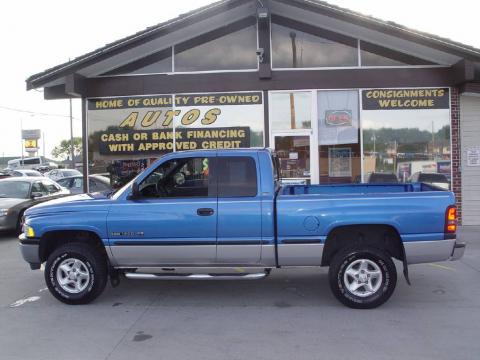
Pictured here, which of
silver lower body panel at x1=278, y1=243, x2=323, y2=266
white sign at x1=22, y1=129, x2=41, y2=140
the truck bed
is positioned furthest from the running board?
white sign at x1=22, y1=129, x2=41, y2=140

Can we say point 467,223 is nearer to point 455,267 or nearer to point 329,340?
point 455,267

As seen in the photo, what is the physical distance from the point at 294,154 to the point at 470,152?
3991 mm

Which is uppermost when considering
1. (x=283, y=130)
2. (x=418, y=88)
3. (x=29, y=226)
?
(x=418, y=88)

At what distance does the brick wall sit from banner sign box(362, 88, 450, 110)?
186mm

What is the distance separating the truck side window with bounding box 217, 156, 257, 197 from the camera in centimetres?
598

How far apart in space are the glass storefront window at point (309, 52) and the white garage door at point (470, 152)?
275cm

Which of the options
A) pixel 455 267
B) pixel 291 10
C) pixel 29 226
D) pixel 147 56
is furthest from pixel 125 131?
pixel 455 267

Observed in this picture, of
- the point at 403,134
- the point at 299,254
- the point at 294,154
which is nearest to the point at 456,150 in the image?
the point at 403,134

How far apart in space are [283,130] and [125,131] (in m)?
3.72

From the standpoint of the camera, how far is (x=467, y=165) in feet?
38.2

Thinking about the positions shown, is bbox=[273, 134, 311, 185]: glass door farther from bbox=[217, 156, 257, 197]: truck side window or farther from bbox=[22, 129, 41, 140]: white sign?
bbox=[22, 129, 41, 140]: white sign

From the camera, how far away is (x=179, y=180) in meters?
6.20

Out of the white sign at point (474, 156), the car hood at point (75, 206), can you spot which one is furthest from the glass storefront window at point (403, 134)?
the car hood at point (75, 206)

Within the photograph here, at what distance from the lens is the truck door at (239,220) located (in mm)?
5820
